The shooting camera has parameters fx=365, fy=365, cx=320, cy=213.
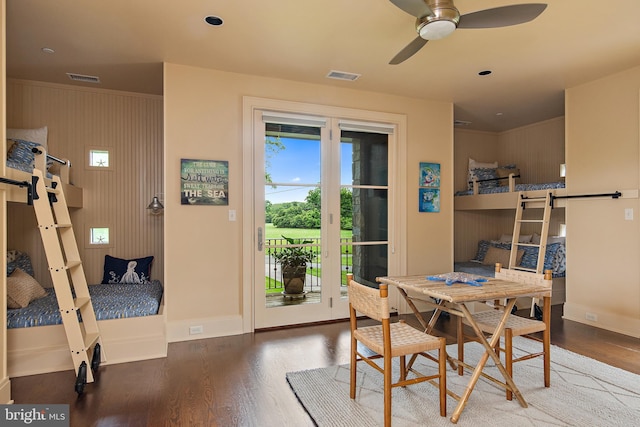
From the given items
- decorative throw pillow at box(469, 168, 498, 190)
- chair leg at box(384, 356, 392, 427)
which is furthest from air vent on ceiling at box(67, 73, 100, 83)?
decorative throw pillow at box(469, 168, 498, 190)

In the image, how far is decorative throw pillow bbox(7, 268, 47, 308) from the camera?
303cm

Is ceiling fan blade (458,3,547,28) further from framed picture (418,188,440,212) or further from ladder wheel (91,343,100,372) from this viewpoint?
ladder wheel (91,343,100,372)

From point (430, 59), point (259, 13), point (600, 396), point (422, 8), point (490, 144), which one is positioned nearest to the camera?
point (422, 8)

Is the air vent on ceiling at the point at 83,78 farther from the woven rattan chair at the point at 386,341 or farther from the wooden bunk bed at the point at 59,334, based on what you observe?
the woven rattan chair at the point at 386,341

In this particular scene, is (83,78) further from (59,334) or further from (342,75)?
(342,75)

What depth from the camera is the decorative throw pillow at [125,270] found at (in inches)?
166

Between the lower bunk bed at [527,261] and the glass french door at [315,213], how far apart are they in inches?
67.2

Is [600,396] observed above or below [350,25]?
below

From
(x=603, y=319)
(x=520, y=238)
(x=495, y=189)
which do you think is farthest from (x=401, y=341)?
(x=520, y=238)

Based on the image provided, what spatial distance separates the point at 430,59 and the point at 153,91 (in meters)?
3.19

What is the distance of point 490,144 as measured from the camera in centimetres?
662

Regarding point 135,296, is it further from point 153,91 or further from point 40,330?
point 153,91

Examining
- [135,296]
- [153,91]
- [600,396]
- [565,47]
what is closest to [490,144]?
[565,47]

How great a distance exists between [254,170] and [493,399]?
115 inches
